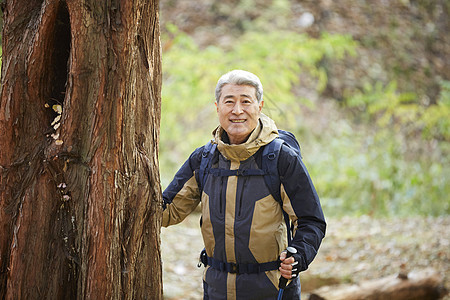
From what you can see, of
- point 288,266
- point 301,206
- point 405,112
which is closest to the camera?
point 288,266

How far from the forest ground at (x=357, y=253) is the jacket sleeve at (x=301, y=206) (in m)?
2.74

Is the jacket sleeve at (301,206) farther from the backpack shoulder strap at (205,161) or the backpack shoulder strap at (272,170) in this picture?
the backpack shoulder strap at (205,161)

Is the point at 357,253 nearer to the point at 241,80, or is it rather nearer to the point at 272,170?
the point at 272,170

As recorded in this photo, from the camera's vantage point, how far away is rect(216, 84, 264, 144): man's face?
274 centimetres

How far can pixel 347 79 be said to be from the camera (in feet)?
47.2

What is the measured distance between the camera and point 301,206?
259 centimetres

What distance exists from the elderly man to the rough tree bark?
1.52 feet

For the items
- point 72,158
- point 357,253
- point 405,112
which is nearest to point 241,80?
point 72,158

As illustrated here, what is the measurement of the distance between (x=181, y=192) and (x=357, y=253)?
4111 millimetres

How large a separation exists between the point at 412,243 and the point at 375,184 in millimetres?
2771

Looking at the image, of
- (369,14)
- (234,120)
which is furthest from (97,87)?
(369,14)

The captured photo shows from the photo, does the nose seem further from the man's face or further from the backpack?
the backpack

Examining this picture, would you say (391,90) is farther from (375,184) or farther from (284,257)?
(284,257)

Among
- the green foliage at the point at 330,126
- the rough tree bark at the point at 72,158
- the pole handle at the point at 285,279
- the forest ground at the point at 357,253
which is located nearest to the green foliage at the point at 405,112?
the green foliage at the point at 330,126
